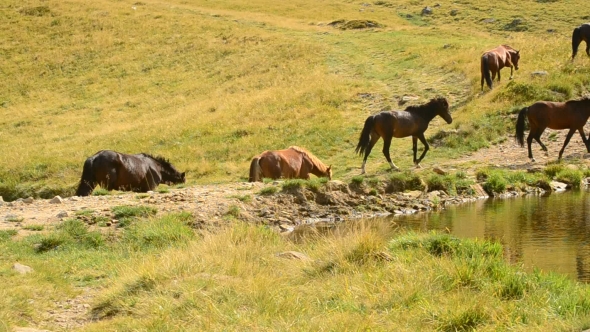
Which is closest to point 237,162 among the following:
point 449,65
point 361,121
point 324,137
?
point 324,137

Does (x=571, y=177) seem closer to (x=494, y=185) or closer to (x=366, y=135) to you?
(x=494, y=185)

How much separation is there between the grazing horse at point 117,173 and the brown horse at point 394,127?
612 cm

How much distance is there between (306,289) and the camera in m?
8.96

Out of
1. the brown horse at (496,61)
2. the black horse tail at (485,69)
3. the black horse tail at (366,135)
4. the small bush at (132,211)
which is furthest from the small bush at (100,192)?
the black horse tail at (485,69)

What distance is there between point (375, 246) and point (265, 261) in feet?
4.86

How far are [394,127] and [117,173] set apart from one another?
27.9ft

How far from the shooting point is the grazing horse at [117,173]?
62.5ft

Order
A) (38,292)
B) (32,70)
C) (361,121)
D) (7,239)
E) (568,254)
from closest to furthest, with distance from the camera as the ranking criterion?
(38,292)
(568,254)
(7,239)
(361,121)
(32,70)

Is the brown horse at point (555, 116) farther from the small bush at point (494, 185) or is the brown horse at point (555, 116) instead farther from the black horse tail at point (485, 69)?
the black horse tail at point (485, 69)

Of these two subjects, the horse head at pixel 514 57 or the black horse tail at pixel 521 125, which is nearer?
the black horse tail at pixel 521 125

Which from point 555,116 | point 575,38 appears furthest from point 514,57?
point 555,116

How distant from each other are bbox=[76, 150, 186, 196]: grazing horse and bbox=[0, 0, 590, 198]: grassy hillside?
481cm

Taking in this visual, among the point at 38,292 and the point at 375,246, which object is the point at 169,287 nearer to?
the point at 38,292

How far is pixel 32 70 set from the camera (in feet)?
167
